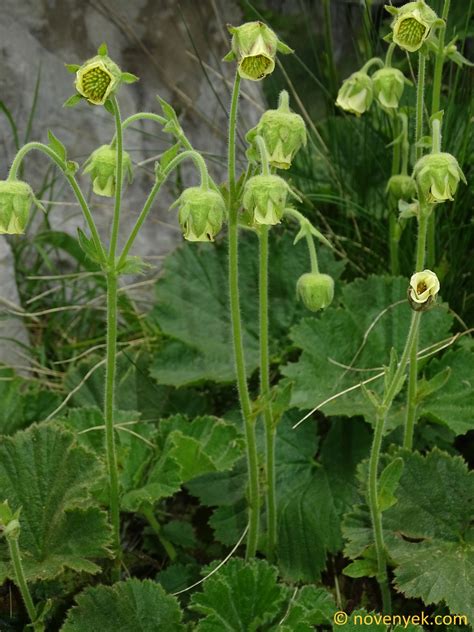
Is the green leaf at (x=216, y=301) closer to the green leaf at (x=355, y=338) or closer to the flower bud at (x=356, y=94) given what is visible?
the green leaf at (x=355, y=338)

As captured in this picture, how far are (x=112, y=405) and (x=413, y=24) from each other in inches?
38.7

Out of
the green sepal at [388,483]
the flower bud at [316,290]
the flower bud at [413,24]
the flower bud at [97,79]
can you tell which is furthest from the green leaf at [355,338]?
the flower bud at [97,79]

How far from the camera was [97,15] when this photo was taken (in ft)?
9.85

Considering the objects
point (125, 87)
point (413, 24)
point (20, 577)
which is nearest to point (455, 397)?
point (413, 24)

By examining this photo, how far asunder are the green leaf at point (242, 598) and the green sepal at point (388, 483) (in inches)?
10.4

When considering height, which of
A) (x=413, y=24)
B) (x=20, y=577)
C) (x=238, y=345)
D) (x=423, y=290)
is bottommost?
(x=20, y=577)

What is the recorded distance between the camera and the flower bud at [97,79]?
1478 mm

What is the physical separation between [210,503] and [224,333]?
63cm

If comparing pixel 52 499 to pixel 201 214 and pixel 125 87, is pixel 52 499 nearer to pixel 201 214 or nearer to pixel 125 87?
pixel 201 214

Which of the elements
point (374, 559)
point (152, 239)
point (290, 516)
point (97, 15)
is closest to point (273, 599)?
point (374, 559)

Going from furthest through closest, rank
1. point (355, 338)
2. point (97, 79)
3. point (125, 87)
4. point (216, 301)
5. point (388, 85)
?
point (125, 87) < point (216, 301) < point (355, 338) < point (388, 85) < point (97, 79)

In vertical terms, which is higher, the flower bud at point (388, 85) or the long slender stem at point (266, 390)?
the flower bud at point (388, 85)

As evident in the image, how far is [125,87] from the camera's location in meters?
3.09

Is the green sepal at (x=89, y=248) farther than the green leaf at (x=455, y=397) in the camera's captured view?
No
